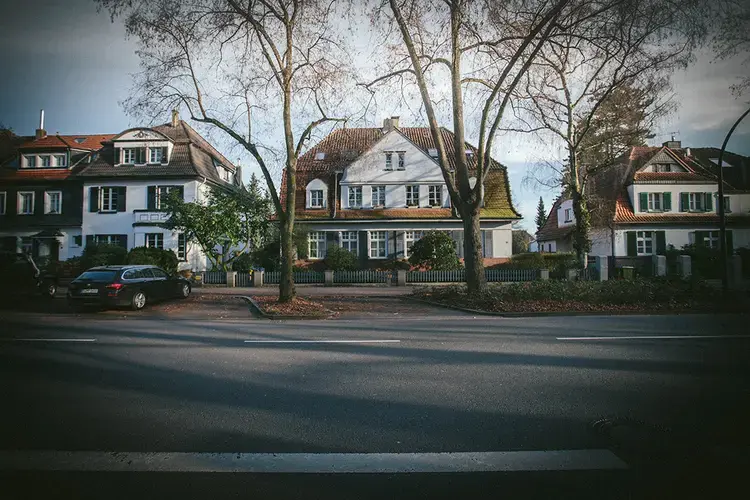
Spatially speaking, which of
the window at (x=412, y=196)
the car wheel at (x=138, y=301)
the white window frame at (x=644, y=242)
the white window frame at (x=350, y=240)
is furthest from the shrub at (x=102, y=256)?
the white window frame at (x=644, y=242)

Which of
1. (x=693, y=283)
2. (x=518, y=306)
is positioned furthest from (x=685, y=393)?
(x=693, y=283)

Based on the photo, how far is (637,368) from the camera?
5.45 meters

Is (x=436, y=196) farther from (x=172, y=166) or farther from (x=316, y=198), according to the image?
(x=172, y=166)

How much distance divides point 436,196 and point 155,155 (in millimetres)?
23696

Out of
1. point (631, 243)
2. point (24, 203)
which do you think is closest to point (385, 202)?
point (631, 243)

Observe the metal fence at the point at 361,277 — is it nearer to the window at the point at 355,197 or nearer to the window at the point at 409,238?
the window at the point at 409,238

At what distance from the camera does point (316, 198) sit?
34406 mm

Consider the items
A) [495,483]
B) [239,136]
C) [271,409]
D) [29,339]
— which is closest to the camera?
[495,483]

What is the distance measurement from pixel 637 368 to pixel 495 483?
3909 mm

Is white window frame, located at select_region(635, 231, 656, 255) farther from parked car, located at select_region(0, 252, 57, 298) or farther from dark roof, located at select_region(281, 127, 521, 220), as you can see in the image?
parked car, located at select_region(0, 252, 57, 298)

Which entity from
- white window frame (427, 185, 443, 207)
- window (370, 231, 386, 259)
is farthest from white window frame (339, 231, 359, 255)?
white window frame (427, 185, 443, 207)

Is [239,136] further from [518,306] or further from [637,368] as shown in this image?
[637,368]

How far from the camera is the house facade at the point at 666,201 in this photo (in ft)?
16.1

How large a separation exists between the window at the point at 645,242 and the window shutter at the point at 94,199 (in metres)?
37.3
